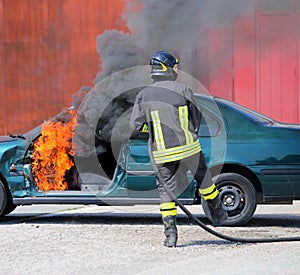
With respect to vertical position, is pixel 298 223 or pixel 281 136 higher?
pixel 281 136

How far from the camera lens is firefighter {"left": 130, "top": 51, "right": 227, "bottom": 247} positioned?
6.75m

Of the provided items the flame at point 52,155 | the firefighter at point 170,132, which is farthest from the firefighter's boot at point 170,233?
the flame at point 52,155

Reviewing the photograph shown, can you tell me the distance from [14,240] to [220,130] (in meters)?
2.52

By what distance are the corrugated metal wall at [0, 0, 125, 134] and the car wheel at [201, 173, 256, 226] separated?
26.6 feet

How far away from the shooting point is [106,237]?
7340 mm

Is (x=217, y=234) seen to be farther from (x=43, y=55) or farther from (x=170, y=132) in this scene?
Result: (x=43, y=55)

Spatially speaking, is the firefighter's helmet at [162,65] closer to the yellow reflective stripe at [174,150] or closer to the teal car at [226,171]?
the yellow reflective stripe at [174,150]

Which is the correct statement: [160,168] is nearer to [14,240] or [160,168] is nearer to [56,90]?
[14,240]

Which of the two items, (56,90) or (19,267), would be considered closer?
(19,267)

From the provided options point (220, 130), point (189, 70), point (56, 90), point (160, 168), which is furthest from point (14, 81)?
point (160, 168)

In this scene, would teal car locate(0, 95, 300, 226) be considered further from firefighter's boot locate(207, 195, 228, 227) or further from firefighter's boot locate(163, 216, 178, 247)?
firefighter's boot locate(163, 216, 178, 247)

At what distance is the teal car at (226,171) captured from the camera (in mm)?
8000

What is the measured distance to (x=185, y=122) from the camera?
22.3 ft

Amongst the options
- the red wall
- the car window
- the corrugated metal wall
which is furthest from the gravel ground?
the corrugated metal wall
